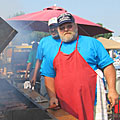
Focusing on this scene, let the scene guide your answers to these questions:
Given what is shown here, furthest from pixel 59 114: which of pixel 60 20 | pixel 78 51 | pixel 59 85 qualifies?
pixel 60 20

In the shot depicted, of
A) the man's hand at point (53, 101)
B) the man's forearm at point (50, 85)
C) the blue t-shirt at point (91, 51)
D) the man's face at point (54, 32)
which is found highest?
the man's face at point (54, 32)

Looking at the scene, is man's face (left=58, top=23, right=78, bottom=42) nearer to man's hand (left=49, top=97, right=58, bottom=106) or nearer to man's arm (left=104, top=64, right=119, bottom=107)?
man's arm (left=104, top=64, right=119, bottom=107)

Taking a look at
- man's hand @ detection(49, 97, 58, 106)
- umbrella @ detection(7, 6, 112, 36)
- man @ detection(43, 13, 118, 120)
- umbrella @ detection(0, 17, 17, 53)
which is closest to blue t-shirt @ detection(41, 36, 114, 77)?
man @ detection(43, 13, 118, 120)

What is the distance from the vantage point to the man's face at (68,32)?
2.08m

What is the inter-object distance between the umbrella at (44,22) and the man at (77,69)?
353cm

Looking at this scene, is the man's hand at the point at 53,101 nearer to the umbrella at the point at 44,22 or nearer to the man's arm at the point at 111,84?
the man's arm at the point at 111,84

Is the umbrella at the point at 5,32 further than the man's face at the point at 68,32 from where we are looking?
No

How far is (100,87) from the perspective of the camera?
199 cm

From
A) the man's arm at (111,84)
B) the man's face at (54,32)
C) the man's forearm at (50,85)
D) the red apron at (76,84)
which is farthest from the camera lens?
the man's face at (54,32)

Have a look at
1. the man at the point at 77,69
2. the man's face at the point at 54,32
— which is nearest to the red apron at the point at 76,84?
the man at the point at 77,69

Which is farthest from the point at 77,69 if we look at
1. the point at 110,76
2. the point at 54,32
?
the point at 54,32

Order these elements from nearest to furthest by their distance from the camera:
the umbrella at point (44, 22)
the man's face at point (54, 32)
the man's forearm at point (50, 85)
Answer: the man's forearm at point (50, 85) → the man's face at point (54, 32) → the umbrella at point (44, 22)

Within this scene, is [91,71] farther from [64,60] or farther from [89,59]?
[64,60]

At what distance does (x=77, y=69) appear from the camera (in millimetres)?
1988
